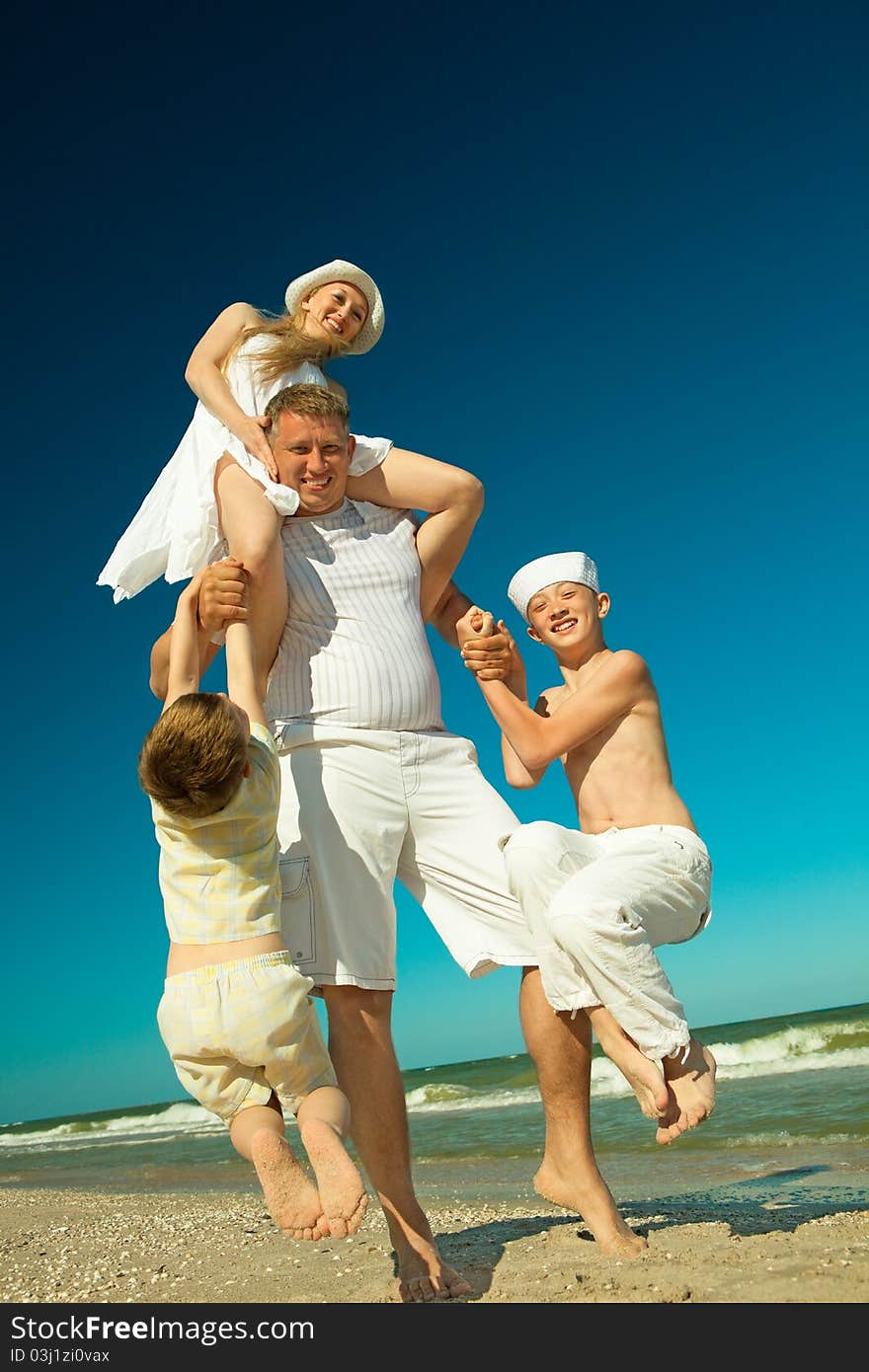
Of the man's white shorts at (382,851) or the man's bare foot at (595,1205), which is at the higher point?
the man's white shorts at (382,851)

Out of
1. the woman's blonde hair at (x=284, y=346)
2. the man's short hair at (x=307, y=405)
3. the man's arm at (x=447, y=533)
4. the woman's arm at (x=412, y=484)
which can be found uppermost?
the woman's blonde hair at (x=284, y=346)

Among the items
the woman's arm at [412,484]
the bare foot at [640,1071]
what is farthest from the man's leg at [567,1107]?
the woman's arm at [412,484]

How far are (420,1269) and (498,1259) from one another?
0.93 meters

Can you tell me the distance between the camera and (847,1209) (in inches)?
203

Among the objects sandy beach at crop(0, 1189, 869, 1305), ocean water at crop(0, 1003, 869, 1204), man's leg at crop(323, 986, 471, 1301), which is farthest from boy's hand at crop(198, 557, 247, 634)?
ocean water at crop(0, 1003, 869, 1204)

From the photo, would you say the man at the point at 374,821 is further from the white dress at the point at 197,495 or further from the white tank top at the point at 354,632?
the white dress at the point at 197,495

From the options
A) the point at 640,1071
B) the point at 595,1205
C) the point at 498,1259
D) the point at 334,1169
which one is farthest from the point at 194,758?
the point at 498,1259

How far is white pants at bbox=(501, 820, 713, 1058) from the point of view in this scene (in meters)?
3.39

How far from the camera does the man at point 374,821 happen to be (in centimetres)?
367

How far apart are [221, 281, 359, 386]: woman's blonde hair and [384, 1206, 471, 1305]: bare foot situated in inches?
122

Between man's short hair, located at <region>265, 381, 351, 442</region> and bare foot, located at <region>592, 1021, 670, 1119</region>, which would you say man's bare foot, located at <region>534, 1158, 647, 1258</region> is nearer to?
bare foot, located at <region>592, 1021, 670, 1119</region>

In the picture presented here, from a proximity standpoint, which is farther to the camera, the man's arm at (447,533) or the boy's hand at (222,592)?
the man's arm at (447,533)

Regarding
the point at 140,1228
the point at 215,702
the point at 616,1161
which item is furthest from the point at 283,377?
the point at 616,1161
